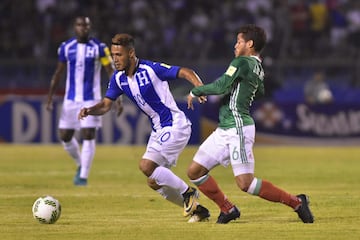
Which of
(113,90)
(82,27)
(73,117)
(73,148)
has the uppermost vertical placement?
(113,90)

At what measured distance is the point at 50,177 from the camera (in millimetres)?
17016

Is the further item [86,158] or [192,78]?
[86,158]

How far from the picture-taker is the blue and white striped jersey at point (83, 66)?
15.8 m

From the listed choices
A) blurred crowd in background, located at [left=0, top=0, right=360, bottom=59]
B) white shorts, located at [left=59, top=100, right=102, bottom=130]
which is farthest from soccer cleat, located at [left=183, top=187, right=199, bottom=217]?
blurred crowd in background, located at [left=0, top=0, right=360, bottom=59]

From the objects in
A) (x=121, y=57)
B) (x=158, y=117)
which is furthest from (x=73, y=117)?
(x=121, y=57)

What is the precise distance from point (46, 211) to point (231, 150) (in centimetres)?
205

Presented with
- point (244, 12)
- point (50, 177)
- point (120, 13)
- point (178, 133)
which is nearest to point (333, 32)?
point (244, 12)

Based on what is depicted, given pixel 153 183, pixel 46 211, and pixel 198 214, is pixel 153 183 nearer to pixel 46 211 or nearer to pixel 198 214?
pixel 198 214

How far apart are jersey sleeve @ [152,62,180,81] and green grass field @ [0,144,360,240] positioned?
5.08 feet

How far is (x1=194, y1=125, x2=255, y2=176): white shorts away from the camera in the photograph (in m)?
10.2

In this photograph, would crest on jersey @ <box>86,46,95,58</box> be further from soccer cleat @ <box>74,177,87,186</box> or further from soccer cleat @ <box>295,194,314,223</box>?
soccer cleat @ <box>295,194,314,223</box>

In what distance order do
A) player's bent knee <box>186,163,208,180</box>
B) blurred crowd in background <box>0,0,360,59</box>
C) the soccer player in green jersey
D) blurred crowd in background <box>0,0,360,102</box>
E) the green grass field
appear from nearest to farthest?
the green grass field < the soccer player in green jersey < player's bent knee <box>186,163,208,180</box> < blurred crowd in background <box>0,0,360,102</box> < blurred crowd in background <box>0,0,360,59</box>

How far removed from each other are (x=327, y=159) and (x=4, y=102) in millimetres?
8481

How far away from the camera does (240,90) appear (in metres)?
10.3
